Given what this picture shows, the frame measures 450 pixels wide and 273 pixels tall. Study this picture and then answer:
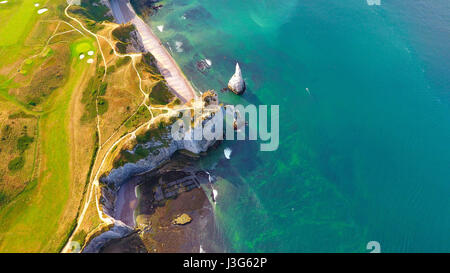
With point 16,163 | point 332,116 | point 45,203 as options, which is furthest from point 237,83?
point 16,163

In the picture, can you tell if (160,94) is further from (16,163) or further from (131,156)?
(16,163)

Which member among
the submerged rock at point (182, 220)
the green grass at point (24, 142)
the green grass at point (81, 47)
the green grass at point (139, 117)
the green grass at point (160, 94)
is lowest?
the submerged rock at point (182, 220)

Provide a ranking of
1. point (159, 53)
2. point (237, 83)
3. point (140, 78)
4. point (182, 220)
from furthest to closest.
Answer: point (159, 53) → point (237, 83) → point (140, 78) → point (182, 220)

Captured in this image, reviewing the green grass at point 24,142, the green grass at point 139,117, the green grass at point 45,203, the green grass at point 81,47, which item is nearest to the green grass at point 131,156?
the green grass at point 139,117

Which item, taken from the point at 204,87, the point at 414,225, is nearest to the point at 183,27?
the point at 204,87

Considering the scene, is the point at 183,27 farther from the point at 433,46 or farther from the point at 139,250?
the point at 433,46

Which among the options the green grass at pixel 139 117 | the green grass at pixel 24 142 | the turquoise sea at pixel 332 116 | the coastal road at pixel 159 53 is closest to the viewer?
the turquoise sea at pixel 332 116

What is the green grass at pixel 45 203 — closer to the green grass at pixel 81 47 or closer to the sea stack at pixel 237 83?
the green grass at pixel 81 47

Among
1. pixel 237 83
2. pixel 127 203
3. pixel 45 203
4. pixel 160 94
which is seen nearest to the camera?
pixel 45 203
